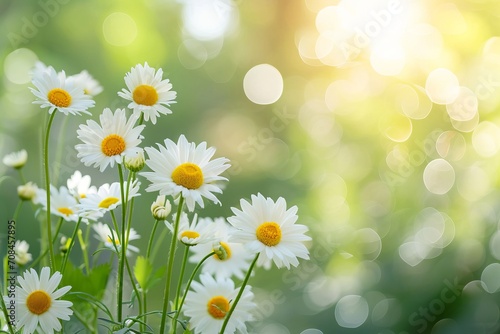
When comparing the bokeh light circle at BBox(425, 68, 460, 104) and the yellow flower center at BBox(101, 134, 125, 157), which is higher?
the bokeh light circle at BBox(425, 68, 460, 104)

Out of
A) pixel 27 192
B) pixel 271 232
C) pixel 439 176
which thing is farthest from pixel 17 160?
pixel 439 176

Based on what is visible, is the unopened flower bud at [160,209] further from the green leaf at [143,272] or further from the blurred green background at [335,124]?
the blurred green background at [335,124]

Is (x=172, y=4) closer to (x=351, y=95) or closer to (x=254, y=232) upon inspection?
(x=351, y=95)

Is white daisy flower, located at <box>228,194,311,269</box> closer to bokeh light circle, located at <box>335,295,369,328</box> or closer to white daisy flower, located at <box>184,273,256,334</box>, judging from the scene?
white daisy flower, located at <box>184,273,256,334</box>

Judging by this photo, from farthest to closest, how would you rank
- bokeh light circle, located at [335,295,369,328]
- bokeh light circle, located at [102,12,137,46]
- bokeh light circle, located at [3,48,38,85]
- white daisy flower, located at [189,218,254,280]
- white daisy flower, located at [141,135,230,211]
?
1. bokeh light circle, located at [102,12,137,46]
2. bokeh light circle, located at [3,48,38,85]
3. bokeh light circle, located at [335,295,369,328]
4. white daisy flower, located at [189,218,254,280]
5. white daisy flower, located at [141,135,230,211]

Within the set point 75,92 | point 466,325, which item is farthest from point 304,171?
point 75,92

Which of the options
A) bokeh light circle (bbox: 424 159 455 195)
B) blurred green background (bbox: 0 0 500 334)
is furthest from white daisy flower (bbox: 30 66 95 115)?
bokeh light circle (bbox: 424 159 455 195)

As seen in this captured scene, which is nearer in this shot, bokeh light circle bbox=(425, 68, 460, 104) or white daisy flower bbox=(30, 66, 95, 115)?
A: white daisy flower bbox=(30, 66, 95, 115)
